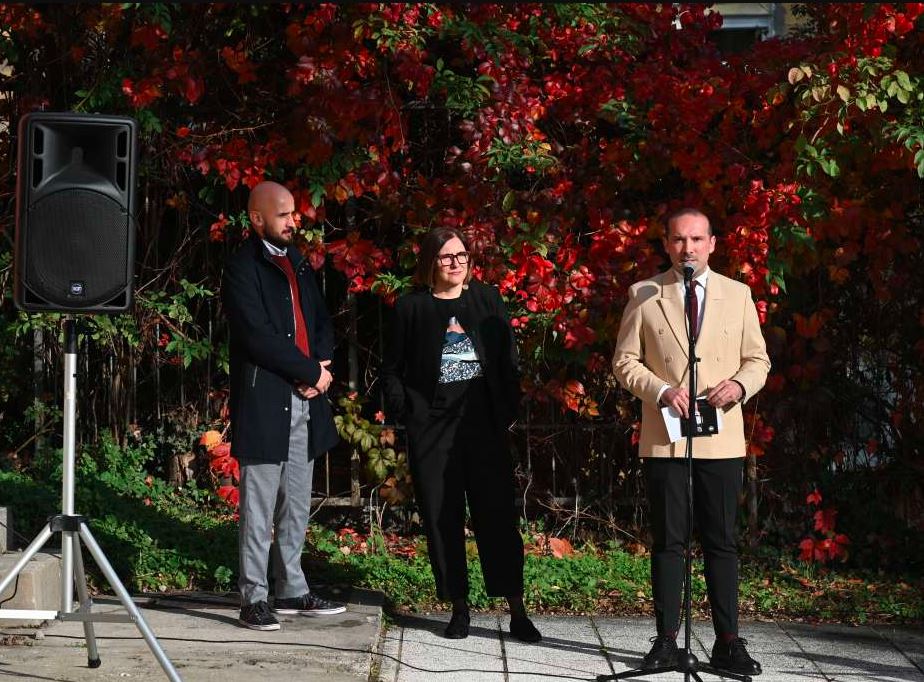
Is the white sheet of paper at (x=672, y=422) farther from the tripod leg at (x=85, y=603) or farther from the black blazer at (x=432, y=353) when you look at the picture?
the tripod leg at (x=85, y=603)

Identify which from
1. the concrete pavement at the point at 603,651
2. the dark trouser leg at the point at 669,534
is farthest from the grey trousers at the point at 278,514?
the dark trouser leg at the point at 669,534

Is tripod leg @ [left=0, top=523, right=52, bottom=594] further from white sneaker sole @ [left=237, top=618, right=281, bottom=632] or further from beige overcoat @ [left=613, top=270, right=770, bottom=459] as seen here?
beige overcoat @ [left=613, top=270, right=770, bottom=459]

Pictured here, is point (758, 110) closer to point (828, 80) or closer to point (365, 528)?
point (828, 80)

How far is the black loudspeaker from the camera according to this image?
486cm

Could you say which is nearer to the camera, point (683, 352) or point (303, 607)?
point (683, 352)

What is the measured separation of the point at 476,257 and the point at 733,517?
2.16 meters

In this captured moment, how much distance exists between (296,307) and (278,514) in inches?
36.8

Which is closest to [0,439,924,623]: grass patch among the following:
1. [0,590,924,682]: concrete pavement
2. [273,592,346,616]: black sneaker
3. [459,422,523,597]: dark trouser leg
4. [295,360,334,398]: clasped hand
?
[0,590,924,682]: concrete pavement

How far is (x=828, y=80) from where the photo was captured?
20.7 ft

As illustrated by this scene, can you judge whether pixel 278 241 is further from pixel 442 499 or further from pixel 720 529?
pixel 720 529

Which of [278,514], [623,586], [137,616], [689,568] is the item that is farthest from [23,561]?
[623,586]

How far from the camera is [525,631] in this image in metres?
5.75

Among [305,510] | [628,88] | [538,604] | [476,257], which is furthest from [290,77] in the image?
[538,604]

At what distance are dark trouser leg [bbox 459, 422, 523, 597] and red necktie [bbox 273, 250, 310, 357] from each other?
81 centimetres
